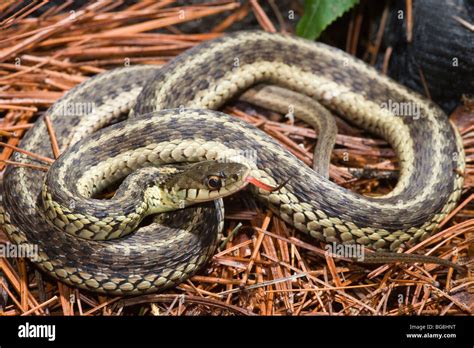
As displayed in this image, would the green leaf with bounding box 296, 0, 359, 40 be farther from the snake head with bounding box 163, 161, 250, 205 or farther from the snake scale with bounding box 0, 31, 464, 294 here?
the snake head with bounding box 163, 161, 250, 205

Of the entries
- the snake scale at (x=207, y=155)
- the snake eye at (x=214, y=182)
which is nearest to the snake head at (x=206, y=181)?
the snake eye at (x=214, y=182)

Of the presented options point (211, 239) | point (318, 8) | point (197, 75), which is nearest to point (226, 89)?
point (197, 75)

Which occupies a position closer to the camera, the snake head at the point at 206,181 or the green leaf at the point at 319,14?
the snake head at the point at 206,181

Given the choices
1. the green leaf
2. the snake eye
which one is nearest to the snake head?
the snake eye

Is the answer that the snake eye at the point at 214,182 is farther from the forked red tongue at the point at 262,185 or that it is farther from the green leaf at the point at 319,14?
the green leaf at the point at 319,14

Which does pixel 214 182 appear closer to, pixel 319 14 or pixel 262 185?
pixel 262 185

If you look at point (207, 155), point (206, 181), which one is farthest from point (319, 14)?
point (206, 181)
